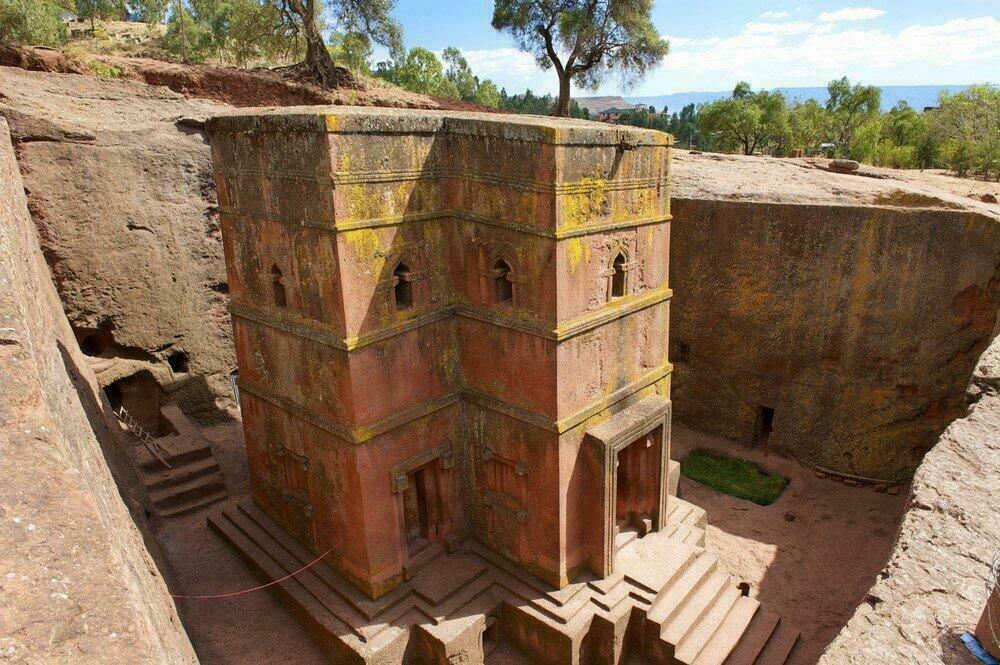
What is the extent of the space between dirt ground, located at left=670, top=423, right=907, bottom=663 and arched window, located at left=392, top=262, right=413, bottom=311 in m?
7.15

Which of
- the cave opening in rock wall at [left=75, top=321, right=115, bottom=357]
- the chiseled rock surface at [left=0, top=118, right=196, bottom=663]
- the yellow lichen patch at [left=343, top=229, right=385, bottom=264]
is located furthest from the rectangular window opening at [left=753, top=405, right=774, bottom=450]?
the cave opening in rock wall at [left=75, top=321, right=115, bottom=357]

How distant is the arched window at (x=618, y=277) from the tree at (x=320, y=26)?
17.6 meters

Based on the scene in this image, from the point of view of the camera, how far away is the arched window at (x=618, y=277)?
8.45 meters

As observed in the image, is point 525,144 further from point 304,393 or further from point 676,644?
point 676,644

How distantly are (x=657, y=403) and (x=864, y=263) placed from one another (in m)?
6.16

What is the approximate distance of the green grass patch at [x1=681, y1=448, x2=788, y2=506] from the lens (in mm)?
12969

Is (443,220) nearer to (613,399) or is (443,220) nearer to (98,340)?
(613,399)

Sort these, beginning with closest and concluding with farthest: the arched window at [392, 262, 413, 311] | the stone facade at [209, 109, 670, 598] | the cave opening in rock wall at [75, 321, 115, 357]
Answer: the stone facade at [209, 109, 670, 598], the arched window at [392, 262, 413, 311], the cave opening in rock wall at [75, 321, 115, 357]

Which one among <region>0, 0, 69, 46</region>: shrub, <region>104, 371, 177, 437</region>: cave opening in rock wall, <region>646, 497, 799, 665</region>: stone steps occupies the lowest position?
<region>646, 497, 799, 665</region>: stone steps

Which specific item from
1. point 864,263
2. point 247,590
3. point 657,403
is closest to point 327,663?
point 247,590

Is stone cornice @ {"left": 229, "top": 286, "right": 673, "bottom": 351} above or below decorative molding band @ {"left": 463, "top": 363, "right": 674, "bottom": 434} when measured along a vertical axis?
above

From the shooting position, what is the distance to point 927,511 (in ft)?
17.2

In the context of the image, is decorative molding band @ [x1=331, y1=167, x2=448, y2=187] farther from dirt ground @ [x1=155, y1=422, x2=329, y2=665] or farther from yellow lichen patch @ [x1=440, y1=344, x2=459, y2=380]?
dirt ground @ [x1=155, y1=422, x2=329, y2=665]

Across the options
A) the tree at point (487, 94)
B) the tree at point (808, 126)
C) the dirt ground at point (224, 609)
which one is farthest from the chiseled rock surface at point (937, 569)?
the tree at point (487, 94)
